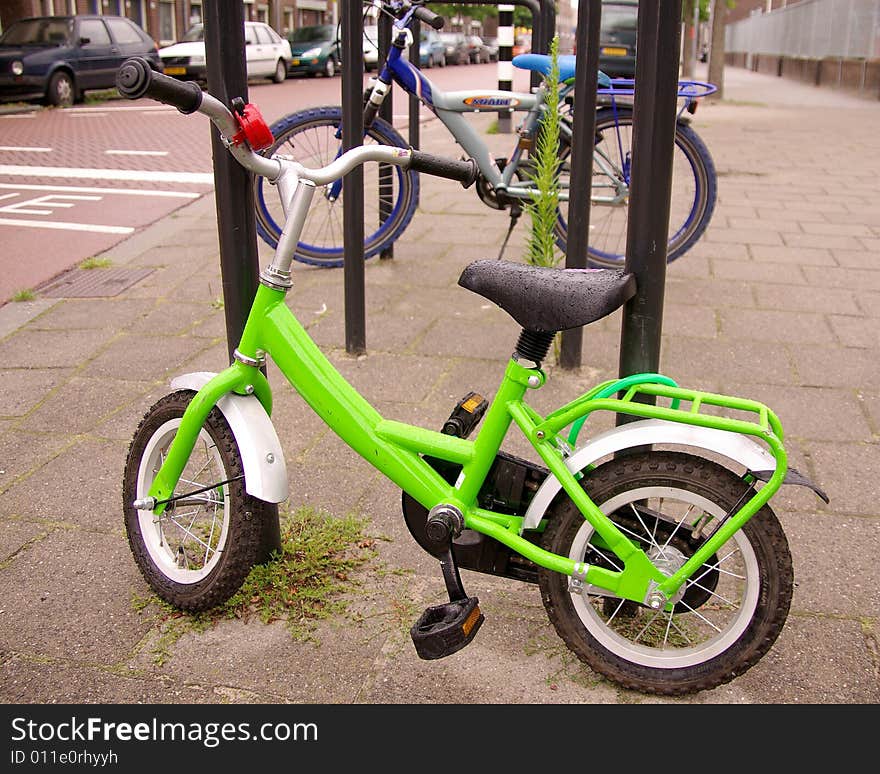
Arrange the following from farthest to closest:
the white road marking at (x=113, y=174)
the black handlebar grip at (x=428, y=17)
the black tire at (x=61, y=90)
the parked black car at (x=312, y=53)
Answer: the parked black car at (x=312, y=53), the black tire at (x=61, y=90), the white road marking at (x=113, y=174), the black handlebar grip at (x=428, y=17)

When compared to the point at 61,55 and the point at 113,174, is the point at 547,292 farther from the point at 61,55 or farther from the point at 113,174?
the point at 61,55

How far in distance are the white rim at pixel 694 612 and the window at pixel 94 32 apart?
722 inches

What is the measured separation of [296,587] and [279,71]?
24.1 meters

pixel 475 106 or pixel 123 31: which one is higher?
pixel 123 31

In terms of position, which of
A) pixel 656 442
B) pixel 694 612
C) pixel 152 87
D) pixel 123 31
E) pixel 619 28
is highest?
pixel 123 31

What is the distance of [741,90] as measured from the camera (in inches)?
1067

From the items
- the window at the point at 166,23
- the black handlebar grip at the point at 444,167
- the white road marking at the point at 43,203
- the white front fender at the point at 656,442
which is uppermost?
the window at the point at 166,23

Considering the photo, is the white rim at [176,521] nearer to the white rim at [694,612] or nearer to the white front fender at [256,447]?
the white front fender at [256,447]

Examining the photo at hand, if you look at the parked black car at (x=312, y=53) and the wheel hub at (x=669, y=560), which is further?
the parked black car at (x=312, y=53)

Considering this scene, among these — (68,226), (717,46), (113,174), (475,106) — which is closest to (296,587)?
(475,106)

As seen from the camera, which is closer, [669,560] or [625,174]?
[669,560]

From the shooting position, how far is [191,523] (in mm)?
2830

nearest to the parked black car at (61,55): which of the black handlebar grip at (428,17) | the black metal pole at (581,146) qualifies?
the black handlebar grip at (428,17)

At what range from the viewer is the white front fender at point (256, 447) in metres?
2.51
